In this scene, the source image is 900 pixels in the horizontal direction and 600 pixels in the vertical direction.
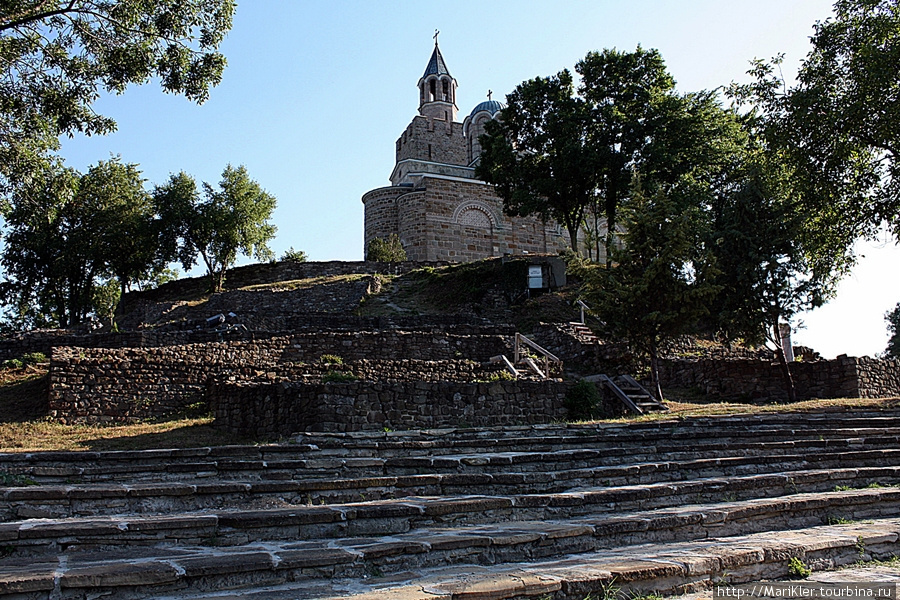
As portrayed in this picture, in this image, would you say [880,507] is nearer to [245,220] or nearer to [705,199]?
[705,199]

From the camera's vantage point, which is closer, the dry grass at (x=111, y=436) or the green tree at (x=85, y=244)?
the dry grass at (x=111, y=436)

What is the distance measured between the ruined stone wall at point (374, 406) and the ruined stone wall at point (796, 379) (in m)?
6.48

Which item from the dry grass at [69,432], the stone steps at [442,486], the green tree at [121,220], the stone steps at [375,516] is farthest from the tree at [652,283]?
the green tree at [121,220]

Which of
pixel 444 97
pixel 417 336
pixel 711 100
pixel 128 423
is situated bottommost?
pixel 128 423

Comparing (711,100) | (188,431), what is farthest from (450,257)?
(188,431)

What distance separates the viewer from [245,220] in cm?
3172

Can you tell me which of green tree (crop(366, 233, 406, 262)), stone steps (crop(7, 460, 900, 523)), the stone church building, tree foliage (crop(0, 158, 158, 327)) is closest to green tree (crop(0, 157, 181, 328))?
tree foliage (crop(0, 158, 158, 327))

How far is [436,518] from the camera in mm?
6102

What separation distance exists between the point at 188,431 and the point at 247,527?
7597mm

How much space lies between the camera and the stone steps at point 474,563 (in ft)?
13.7

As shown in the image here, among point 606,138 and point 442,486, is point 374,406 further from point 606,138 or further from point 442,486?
point 606,138

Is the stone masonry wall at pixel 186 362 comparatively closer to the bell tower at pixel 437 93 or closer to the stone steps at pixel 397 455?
the stone steps at pixel 397 455

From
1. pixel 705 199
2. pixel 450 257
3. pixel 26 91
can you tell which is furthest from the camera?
pixel 450 257

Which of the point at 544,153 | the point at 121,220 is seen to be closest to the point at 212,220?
the point at 121,220
